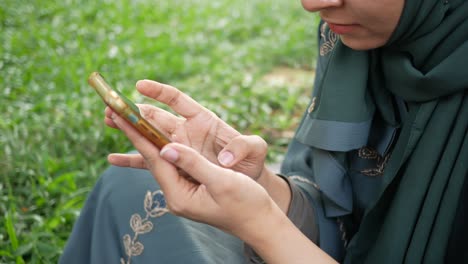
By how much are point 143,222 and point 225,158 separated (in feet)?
1.24

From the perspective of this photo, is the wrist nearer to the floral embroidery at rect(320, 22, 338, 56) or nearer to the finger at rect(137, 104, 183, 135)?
the finger at rect(137, 104, 183, 135)

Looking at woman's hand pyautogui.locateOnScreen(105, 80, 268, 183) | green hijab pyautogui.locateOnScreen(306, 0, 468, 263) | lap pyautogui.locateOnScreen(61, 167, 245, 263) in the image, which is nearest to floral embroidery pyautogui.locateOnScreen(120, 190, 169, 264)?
lap pyautogui.locateOnScreen(61, 167, 245, 263)

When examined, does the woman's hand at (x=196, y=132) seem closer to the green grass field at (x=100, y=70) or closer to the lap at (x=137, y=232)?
the lap at (x=137, y=232)

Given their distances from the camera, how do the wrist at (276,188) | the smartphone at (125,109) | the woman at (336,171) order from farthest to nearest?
the wrist at (276,188) → the woman at (336,171) → the smartphone at (125,109)

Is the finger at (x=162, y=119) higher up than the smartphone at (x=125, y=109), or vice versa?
the smartphone at (x=125, y=109)

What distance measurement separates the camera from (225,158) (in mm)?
1356

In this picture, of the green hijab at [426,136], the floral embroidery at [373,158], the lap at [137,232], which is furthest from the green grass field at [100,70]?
the green hijab at [426,136]

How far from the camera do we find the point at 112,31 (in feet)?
14.0

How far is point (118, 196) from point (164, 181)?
49 cm

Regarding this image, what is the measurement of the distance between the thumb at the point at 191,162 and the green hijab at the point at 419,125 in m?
0.48

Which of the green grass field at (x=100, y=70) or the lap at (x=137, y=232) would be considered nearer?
the lap at (x=137, y=232)

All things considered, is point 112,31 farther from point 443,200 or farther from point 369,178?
point 443,200

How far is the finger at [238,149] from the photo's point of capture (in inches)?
53.4

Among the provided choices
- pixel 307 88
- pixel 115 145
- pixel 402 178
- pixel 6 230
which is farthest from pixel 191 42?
pixel 402 178
